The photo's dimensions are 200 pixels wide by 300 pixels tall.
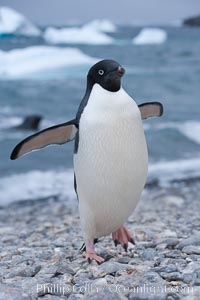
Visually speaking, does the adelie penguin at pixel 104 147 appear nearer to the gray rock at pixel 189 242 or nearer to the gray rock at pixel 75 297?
the gray rock at pixel 189 242

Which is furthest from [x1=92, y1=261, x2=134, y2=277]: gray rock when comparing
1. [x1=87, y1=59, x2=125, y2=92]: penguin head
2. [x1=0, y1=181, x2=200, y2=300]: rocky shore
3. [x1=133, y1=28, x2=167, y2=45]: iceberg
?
[x1=133, y1=28, x2=167, y2=45]: iceberg

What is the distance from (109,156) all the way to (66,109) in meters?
12.7

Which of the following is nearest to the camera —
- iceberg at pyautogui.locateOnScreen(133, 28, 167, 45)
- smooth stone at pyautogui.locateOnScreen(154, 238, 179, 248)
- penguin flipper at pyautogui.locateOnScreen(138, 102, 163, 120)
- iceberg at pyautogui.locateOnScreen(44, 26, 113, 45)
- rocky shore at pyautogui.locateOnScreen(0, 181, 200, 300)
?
rocky shore at pyautogui.locateOnScreen(0, 181, 200, 300)

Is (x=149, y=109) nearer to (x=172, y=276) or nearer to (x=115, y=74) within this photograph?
(x=115, y=74)

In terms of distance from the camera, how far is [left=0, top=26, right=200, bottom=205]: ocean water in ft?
26.1

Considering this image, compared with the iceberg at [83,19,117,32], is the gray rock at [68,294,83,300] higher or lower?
lower

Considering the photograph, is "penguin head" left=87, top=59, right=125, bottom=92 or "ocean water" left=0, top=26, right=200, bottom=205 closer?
"penguin head" left=87, top=59, right=125, bottom=92

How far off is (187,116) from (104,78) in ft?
37.8

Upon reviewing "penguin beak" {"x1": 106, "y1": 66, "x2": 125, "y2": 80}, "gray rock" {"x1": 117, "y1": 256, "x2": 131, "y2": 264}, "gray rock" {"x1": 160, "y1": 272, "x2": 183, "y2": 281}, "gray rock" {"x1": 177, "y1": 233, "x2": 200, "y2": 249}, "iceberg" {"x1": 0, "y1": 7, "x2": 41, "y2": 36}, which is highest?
"iceberg" {"x1": 0, "y1": 7, "x2": 41, "y2": 36}

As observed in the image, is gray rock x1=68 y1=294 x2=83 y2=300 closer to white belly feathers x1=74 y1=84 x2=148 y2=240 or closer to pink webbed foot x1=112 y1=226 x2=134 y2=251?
white belly feathers x1=74 y1=84 x2=148 y2=240

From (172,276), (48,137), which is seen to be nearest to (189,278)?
(172,276)

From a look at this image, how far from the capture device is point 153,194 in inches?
273

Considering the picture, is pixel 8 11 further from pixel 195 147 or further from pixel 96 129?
pixel 96 129

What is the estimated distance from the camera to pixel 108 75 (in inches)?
96.9
